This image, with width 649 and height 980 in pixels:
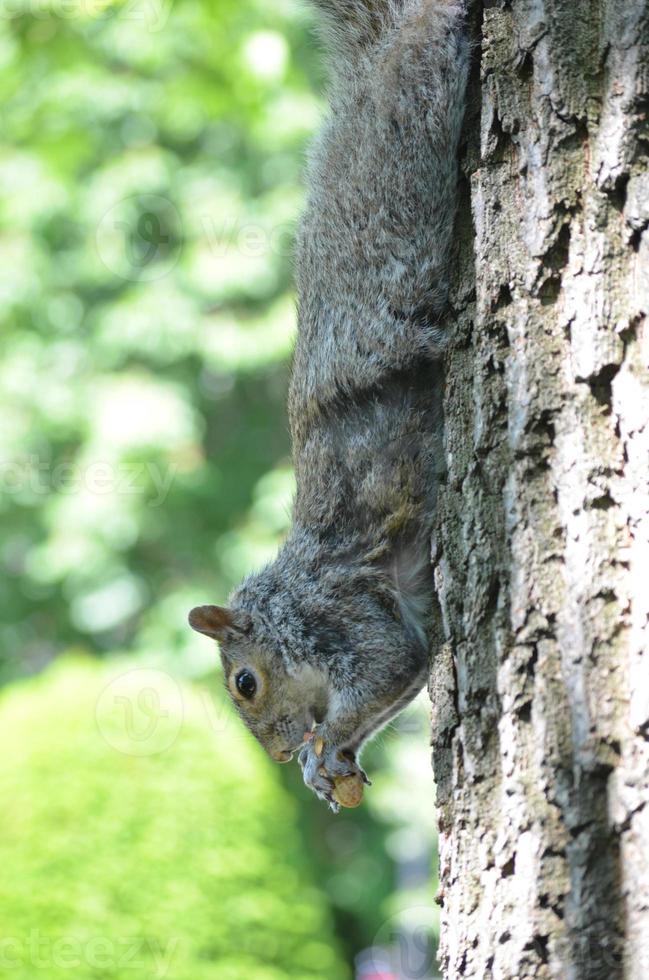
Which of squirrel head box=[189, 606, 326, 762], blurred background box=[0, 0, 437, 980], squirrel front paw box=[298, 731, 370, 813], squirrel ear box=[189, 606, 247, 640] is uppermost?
blurred background box=[0, 0, 437, 980]

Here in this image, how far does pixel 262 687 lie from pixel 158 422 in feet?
17.5

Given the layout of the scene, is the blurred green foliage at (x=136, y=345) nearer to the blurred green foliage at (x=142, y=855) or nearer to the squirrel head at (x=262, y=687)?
the blurred green foliage at (x=142, y=855)

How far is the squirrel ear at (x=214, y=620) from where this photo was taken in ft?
7.40

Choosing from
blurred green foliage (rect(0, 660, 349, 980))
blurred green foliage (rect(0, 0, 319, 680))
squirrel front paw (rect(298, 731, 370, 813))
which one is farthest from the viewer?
blurred green foliage (rect(0, 0, 319, 680))

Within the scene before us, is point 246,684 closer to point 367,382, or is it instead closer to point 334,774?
point 334,774

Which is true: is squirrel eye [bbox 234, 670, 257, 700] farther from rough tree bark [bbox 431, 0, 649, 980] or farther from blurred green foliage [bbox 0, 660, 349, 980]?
blurred green foliage [bbox 0, 660, 349, 980]

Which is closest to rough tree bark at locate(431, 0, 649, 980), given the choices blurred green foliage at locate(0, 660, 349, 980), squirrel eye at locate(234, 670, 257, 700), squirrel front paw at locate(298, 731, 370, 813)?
squirrel front paw at locate(298, 731, 370, 813)

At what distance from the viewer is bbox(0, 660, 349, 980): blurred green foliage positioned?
3.28 metres

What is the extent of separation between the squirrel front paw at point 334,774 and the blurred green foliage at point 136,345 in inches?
194

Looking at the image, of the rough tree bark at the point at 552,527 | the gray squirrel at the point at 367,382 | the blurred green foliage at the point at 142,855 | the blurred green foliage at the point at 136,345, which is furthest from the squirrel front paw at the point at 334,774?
the blurred green foliage at the point at 136,345

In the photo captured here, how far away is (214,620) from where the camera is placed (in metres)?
2.27

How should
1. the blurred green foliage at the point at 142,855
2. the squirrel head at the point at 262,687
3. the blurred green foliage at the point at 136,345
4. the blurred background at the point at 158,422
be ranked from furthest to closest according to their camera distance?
the blurred green foliage at the point at 136,345
the blurred background at the point at 158,422
the blurred green foliage at the point at 142,855
the squirrel head at the point at 262,687

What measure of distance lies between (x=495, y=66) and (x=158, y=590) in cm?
705

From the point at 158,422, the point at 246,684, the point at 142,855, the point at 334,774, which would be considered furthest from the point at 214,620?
the point at 158,422
